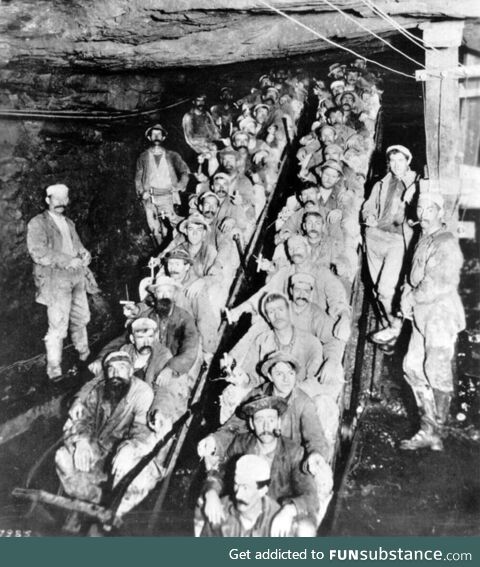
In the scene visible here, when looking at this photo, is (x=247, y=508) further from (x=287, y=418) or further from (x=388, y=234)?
(x=388, y=234)

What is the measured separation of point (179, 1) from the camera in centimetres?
606

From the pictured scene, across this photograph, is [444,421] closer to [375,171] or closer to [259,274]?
[259,274]

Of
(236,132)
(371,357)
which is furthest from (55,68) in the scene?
(371,357)

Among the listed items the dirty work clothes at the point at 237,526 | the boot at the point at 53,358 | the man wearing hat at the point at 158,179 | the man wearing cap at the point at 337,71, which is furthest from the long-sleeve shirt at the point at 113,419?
the man wearing cap at the point at 337,71

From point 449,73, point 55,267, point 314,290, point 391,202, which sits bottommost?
point 314,290

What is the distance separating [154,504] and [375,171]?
691 cm

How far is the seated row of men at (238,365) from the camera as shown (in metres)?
3.87

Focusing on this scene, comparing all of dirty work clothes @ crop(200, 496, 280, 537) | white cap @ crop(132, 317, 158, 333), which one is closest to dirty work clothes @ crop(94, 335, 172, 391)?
white cap @ crop(132, 317, 158, 333)

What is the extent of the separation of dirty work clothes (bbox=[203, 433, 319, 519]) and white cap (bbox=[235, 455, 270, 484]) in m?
0.28

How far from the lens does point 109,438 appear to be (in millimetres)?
4656

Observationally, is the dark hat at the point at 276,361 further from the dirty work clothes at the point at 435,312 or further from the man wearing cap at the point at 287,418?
the dirty work clothes at the point at 435,312

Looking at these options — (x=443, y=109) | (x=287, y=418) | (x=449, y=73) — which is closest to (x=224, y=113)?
(x=443, y=109)

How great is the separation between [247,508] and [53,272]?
4580 mm

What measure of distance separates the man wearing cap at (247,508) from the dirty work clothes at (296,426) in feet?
1.87
